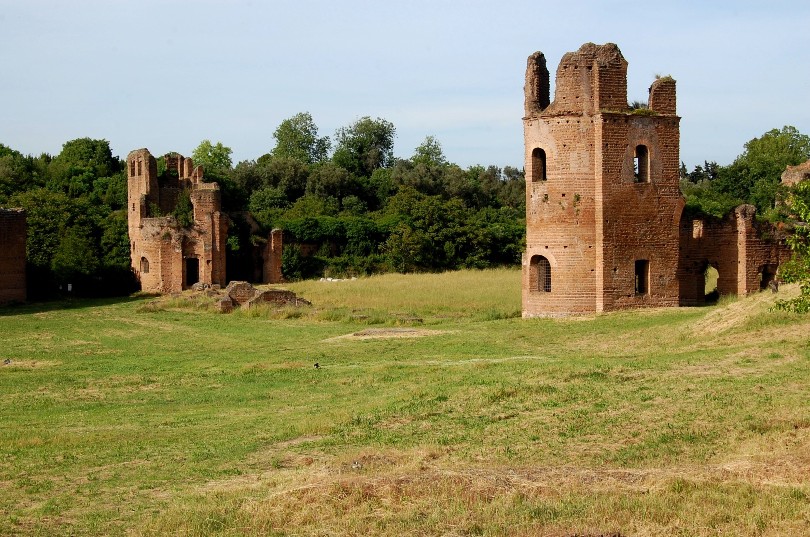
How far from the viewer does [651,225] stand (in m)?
30.5

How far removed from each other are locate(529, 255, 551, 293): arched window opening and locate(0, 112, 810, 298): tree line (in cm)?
478

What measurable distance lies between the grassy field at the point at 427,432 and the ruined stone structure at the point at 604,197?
2338 millimetres

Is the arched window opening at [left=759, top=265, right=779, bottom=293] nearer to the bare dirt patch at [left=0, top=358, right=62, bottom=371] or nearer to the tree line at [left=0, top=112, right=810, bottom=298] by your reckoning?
the tree line at [left=0, top=112, right=810, bottom=298]

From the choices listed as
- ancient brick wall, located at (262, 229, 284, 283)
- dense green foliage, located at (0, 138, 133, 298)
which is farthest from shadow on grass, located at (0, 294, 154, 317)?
ancient brick wall, located at (262, 229, 284, 283)

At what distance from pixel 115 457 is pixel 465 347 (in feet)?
38.8

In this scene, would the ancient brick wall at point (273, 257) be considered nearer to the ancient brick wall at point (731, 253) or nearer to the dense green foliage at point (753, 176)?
the dense green foliage at point (753, 176)

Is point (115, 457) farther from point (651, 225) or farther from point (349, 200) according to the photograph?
point (349, 200)

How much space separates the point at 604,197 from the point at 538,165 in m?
2.26

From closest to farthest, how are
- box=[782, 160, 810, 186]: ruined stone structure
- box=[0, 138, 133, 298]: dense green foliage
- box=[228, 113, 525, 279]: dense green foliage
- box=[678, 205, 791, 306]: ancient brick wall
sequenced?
box=[678, 205, 791, 306]: ancient brick wall → box=[782, 160, 810, 186]: ruined stone structure → box=[0, 138, 133, 298]: dense green foliage → box=[228, 113, 525, 279]: dense green foliage

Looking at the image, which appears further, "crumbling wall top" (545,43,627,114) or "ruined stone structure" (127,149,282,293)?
"ruined stone structure" (127,149,282,293)

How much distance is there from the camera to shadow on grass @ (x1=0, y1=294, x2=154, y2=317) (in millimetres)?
38938

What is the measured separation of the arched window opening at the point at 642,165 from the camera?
30.5 meters

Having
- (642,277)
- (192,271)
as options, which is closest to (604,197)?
(642,277)

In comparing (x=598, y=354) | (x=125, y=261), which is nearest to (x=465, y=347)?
(x=598, y=354)
